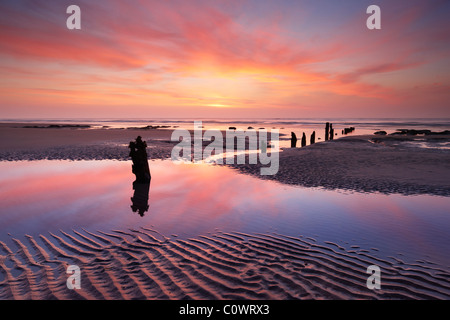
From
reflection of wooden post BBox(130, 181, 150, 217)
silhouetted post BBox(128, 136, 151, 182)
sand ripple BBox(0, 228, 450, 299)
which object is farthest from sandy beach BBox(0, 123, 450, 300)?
silhouetted post BBox(128, 136, 151, 182)

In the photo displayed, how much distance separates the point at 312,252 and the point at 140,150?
9.52 meters

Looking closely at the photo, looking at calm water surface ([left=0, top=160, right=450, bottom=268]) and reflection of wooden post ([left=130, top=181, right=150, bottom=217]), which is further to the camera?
reflection of wooden post ([left=130, top=181, right=150, bottom=217])

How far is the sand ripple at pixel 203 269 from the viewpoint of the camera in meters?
4.19

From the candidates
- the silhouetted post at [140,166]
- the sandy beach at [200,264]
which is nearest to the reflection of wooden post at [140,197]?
the silhouetted post at [140,166]

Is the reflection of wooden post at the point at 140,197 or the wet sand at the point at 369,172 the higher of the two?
the wet sand at the point at 369,172

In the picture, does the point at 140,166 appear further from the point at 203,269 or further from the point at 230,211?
the point at 203,269

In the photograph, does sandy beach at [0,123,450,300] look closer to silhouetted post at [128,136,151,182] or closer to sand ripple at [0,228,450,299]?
sand ripple at [0,228,450,299]

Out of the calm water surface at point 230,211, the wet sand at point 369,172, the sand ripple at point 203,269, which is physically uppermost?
the wet sand at point 369,172

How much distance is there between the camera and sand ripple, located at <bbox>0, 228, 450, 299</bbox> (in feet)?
13.8

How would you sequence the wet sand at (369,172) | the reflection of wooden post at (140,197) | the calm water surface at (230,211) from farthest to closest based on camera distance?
the wet sand at (369,172) < the reflection of wooden post at (140,197) < the calm water surface at (230,211)

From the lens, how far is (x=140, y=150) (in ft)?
41.5

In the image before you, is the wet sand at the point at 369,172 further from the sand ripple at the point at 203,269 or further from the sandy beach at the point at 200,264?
the sand ripple at the point at 203,269

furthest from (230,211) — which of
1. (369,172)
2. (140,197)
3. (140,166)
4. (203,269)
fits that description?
(369,172)
